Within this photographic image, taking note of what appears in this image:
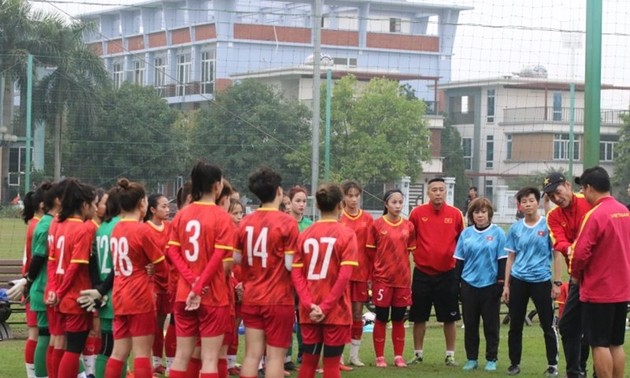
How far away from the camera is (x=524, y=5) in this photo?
18188 mm

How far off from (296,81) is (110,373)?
13085 mm

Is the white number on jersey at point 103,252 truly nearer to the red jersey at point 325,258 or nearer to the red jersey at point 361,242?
the red jersey at point 325,258

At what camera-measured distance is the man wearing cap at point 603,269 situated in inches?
385

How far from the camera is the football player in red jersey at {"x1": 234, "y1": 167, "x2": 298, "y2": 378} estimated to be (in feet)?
29.9

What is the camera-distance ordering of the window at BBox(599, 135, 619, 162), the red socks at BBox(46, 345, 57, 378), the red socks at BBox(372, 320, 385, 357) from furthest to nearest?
the window at BBox(599, 135, 619, 162), the red socks at BBox(372, 320, 385, 357), the red socks at BBox(46, 345, 57, 378)

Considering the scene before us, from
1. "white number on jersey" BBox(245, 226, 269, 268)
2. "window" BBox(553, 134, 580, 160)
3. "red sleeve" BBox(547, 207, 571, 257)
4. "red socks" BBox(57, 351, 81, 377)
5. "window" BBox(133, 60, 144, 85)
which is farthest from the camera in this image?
"window" BBox(553, 134, 580, 160)

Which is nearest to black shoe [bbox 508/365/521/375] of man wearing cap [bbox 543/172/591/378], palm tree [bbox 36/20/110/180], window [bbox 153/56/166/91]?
man wearing cap [bbox 543/172/591/378]

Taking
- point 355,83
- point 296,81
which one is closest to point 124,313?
point 296,81

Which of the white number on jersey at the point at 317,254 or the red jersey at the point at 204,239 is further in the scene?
the white number on jersey at the point at 317,254

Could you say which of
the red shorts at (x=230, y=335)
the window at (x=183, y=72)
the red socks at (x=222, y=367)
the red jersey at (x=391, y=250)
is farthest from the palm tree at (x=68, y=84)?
the red socks at (x=222, y=367)

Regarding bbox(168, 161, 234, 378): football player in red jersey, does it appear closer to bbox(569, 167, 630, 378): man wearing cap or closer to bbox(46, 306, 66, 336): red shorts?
bbox(46, 306, 66, 336): red shorts

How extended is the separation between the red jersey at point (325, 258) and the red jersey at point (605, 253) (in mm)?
2027

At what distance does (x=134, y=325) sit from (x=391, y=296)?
3855 mm

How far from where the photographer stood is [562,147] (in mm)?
22156
